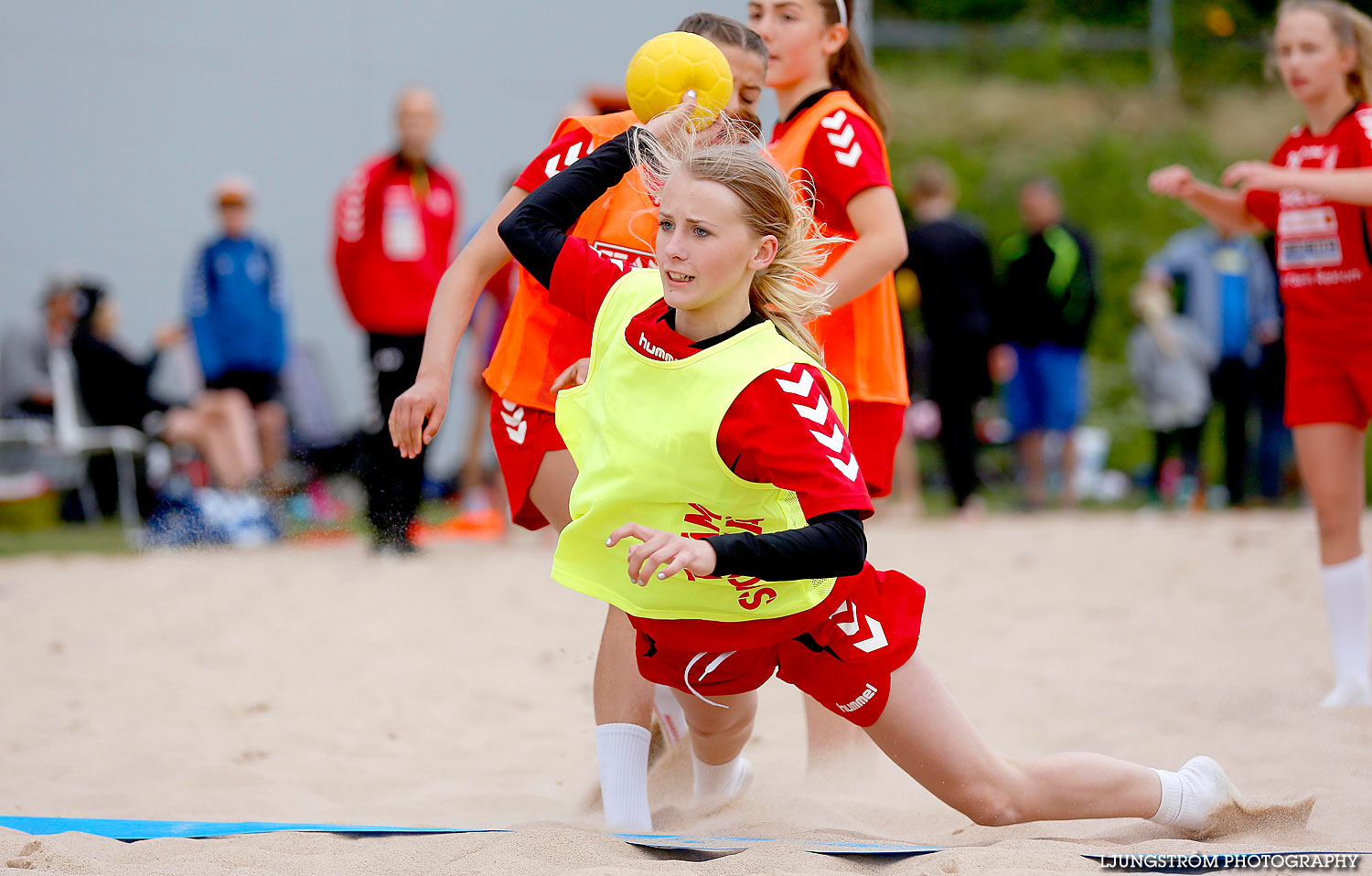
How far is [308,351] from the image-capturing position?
1098 centimetres

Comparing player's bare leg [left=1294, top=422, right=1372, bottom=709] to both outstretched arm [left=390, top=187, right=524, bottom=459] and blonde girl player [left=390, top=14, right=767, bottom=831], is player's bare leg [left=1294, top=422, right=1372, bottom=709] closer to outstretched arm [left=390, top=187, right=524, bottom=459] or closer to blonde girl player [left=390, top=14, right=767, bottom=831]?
blonde girl player [left=390, top=14, right=767, bottom=831]

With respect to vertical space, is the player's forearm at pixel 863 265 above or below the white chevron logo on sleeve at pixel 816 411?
above

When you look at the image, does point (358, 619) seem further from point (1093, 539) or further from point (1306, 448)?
point (1093, 539)

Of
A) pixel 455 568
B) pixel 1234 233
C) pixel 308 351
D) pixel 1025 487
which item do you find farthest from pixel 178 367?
pixel 1234 233

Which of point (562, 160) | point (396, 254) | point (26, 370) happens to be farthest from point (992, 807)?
point (26, 370)

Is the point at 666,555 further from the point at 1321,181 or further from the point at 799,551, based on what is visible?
the point at 1321,181

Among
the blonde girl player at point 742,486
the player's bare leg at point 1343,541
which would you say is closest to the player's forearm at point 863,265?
the blonde girl player at point 742,486

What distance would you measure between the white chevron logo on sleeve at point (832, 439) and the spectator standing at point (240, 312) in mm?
7018

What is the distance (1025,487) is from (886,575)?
8.03m

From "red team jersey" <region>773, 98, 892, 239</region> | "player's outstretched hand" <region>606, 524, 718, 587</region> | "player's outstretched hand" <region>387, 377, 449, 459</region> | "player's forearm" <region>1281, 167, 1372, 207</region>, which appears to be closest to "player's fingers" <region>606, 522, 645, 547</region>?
"player's outstretched hand" <region>606, 524, 718, 587</region>

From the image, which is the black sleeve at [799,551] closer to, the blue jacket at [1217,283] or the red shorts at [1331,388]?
the red shorts at [1331,388]

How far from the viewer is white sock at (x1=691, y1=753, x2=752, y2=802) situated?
310 centimetres

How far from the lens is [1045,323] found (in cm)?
983

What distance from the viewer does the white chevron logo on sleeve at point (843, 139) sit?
3.10 metres
